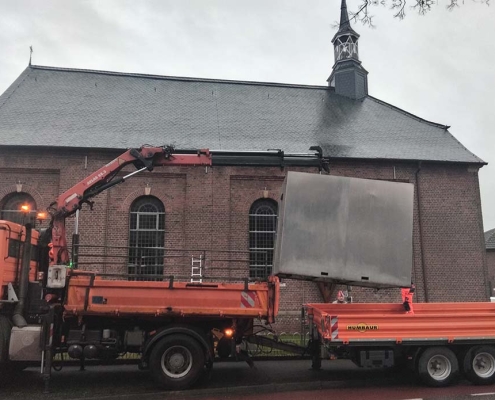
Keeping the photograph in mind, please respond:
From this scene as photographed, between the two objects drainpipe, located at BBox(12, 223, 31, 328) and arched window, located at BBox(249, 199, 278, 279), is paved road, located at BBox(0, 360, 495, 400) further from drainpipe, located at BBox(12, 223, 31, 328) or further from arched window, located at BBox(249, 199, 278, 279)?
arched window, located at BBox(249, 199, 278, 279)

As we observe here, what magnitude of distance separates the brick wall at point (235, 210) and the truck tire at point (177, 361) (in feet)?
26.6

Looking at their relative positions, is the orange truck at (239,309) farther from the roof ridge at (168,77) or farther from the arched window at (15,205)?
the roof ridge at (168,77)

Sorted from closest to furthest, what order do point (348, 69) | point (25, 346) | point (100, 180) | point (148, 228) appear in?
point (25, 346), point (100, 180), point (148, 228), point (348, 69)

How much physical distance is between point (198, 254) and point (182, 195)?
2.43 meters

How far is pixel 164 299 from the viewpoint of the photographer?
8.05 meters

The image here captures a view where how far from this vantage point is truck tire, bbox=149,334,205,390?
7.75 meters

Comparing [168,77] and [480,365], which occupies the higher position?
[168,77]

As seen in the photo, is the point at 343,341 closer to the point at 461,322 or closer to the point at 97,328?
the point at 461,322

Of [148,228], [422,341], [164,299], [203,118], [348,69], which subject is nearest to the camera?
[164,299]

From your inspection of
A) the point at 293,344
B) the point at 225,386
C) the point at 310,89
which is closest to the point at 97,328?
the point at 225,386

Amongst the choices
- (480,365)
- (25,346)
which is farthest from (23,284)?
(480,365)

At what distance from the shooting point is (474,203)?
18.7m

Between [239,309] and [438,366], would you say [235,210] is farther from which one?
[438,366]

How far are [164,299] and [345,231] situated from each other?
3.60m
